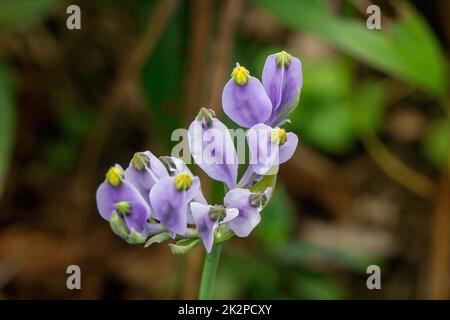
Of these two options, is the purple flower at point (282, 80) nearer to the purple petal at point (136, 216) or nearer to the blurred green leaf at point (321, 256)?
the purple petal at point (136, 216)

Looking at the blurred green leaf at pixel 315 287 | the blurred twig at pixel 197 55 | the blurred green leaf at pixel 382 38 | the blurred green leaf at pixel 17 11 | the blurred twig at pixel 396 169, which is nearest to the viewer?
the blurred green leaf at pixel 382 38

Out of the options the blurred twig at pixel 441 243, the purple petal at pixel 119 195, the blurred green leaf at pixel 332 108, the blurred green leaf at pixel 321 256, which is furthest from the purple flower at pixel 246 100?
the blurred green leaf at pixel 332 108

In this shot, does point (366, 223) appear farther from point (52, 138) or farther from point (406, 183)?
point (52, 138)

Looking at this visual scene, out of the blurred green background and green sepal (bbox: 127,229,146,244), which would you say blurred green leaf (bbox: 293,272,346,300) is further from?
green sepal (bbox: 127,229,146,244)

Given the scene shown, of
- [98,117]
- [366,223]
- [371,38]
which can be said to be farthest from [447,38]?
[98,117]

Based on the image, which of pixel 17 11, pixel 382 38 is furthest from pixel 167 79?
pixel 382 38

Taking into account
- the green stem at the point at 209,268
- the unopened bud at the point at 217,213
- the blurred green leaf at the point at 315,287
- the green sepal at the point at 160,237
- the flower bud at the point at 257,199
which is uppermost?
the flower bud at the point at 257,199
